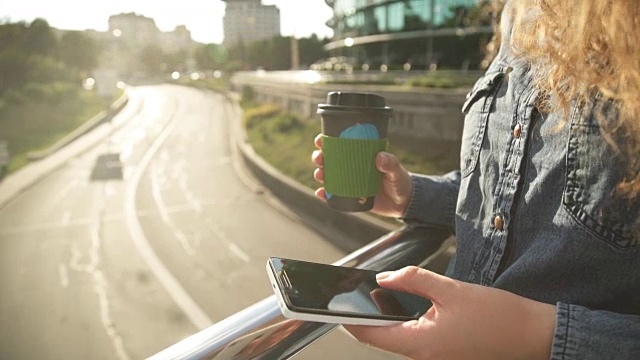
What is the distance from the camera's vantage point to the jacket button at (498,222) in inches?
27.6

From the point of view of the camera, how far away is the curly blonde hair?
54 cm

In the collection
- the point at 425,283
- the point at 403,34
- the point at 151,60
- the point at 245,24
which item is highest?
the point at 245,24

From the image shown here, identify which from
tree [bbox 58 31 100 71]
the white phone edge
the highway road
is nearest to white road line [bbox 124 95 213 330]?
the highway road

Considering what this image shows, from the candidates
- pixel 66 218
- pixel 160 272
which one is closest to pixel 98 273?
pixel 160 272

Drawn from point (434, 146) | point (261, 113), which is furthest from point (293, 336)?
point (261, 113)

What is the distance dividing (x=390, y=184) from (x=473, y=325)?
0.48 metres

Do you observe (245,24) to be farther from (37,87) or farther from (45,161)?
(45,161)

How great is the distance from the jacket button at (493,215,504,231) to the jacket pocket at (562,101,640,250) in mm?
99

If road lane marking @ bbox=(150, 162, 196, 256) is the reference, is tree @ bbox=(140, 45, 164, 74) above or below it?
above

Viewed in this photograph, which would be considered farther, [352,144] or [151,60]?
[151,60]

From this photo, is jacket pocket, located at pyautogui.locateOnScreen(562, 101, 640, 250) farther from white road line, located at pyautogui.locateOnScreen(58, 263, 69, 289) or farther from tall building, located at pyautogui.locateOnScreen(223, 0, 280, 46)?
tall building, located at pyautogui.locateOnScreen(223, 0, 280, 46)

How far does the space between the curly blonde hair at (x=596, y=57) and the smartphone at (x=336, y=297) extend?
271 mm

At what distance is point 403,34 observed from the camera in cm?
2716

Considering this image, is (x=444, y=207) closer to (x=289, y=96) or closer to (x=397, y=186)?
(x=397, y=186)
